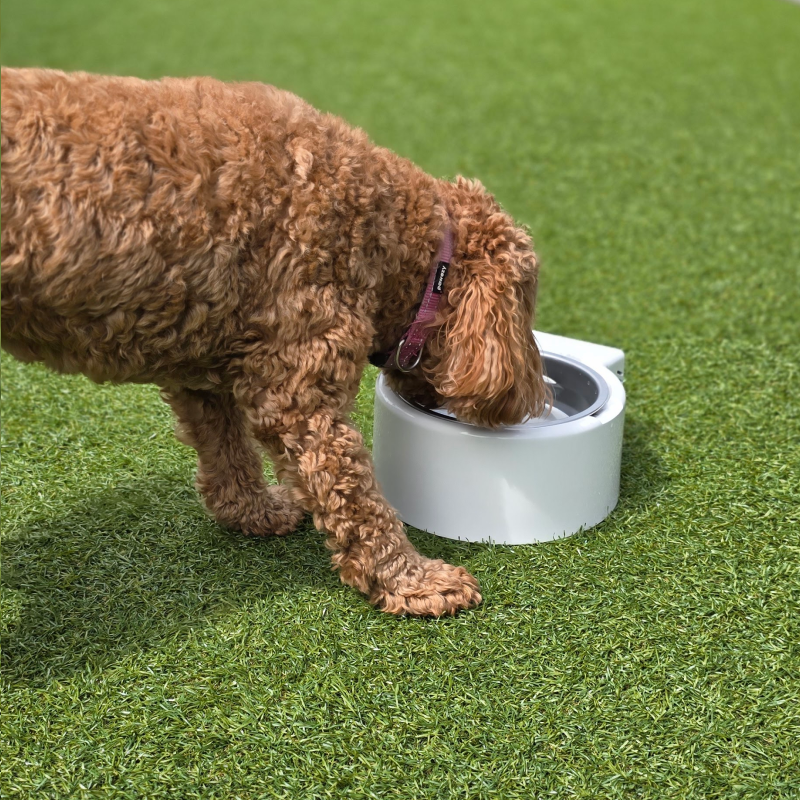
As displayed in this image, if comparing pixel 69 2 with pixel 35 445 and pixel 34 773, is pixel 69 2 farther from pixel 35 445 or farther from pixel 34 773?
pixel 34 773

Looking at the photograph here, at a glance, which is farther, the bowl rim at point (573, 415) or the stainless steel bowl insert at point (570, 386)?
the stainless steel bowl insert at point (570, 386)

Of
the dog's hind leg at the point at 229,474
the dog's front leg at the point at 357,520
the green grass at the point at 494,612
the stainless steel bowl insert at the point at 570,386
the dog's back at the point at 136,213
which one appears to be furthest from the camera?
the stainless steel bowl insert at the point at 570,386

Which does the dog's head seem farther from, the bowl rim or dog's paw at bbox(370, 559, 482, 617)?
dog's paw at bbox(370, 559, 482, 617)

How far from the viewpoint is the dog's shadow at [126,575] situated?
260 centimetres

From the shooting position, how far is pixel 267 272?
7.90 ft

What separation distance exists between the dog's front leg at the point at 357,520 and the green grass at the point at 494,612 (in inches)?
3.0

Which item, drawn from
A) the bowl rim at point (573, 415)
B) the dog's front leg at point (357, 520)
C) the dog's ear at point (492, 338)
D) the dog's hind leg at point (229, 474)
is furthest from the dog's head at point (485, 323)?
the dog's hind leg at point (229, 474)

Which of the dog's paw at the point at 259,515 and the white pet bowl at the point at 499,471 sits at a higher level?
the white pet bowl at the point at 499,471

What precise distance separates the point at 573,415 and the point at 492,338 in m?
0.65

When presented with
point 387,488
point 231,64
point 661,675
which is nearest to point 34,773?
point 387,488

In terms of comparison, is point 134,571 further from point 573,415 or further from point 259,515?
point 573,415

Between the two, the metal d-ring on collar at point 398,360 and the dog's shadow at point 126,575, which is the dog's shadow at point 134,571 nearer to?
the dog's shadow at point 126,575

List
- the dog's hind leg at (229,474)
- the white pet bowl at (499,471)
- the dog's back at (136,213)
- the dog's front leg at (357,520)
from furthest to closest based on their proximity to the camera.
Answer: the dog's hind leg at (229,474) → the white pet bowl at (499,471) → the dog's front leg at (357,520) → the dog's back at (136,213)

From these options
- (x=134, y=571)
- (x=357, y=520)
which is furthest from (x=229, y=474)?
(x=357, y=520)
